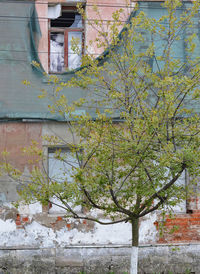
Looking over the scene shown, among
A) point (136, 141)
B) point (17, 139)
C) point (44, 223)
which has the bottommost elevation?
point (44, 223)

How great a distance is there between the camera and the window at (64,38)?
9477 millimetres

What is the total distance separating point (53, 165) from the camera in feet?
29.7

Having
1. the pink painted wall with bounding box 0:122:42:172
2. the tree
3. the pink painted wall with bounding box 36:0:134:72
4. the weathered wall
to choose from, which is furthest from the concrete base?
the pink painted wall with bounding box 36:0:134:72

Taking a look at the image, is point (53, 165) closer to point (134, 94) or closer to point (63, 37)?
point (63, 37)

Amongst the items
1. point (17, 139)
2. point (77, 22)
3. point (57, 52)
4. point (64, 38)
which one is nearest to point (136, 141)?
point (17, 139)

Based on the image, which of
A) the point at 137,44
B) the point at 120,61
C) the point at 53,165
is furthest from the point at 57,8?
the point at 120,61

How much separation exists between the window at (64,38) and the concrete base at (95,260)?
3.56 m

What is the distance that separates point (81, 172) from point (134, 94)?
1.39 metres

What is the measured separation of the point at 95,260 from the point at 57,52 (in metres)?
4.14

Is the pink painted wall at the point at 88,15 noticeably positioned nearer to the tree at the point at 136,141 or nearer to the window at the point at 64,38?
the window at the point at 64,38

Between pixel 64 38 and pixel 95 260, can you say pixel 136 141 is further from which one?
pixel 64 38

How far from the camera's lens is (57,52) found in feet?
31.3

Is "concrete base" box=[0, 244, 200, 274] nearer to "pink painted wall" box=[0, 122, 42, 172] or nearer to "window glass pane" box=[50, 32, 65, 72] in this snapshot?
"pink painted wall" box=[0, 122, 42, 172]

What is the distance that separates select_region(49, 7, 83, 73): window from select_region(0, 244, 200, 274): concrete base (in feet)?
11.7
